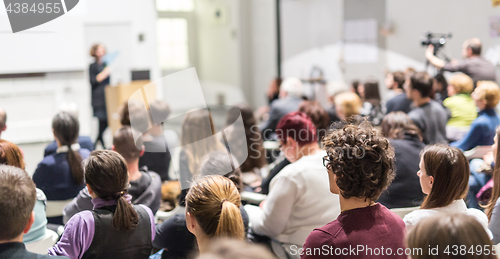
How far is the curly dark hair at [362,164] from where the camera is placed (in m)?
1.35

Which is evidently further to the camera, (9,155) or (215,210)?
(9,155)

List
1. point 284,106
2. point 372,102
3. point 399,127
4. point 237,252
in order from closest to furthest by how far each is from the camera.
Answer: point 237,252, point 399,127, point 284,106, point 372,102

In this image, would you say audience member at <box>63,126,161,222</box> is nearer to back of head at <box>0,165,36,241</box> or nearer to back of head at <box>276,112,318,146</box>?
back of head at <box>276,112,318,146</box>

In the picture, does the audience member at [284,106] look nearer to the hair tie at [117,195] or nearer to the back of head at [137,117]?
the back of head at [137,117]

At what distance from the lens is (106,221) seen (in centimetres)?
167

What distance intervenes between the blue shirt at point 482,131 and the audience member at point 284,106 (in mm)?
1767

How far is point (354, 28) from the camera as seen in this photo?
7473mm

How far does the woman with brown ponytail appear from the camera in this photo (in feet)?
4.62

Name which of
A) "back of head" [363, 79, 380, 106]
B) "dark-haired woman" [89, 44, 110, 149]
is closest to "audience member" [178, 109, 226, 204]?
"back of head" [363, 79, 380, 106]

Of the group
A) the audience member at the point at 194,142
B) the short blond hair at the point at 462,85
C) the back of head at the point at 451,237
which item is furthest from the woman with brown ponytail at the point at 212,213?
the short blond hair at the point at 462,85

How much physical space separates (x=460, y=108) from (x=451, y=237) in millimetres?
3536

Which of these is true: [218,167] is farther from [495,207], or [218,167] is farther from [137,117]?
[137,117]

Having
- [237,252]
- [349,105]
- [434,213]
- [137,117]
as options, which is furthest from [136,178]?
[349,105]

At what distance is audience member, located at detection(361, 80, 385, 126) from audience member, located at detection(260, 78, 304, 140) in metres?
0.74
